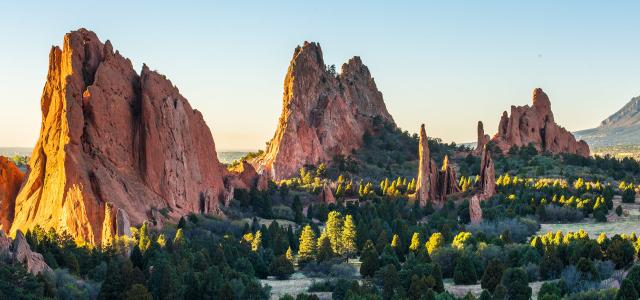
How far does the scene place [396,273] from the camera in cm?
6362

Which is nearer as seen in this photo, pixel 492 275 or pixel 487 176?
pixel 492 275

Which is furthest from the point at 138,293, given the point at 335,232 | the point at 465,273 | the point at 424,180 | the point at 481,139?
the point at 481,139

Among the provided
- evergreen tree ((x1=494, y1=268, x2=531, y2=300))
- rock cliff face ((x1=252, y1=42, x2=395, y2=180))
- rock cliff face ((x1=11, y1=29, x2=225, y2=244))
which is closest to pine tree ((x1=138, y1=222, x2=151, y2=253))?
rock cliff face ((x1=11, y1=29, x2=225, y2=244))

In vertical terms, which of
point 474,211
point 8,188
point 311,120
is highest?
point 311,120

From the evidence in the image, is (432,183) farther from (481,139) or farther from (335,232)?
(481,139)

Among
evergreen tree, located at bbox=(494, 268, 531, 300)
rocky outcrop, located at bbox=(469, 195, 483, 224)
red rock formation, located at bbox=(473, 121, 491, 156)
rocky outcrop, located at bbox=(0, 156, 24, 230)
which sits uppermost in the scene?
red rock formation, located at bbox=(473, 121, 491, 156)

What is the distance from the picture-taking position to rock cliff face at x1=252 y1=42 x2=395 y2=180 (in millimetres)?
146625

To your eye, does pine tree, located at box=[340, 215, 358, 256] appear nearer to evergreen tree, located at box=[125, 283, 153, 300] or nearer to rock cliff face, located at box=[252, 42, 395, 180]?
evergreen tree, located at box=[125, 283, 153, 300]

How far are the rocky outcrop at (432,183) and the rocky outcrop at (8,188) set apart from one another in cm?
4572

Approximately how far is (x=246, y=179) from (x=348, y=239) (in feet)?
125

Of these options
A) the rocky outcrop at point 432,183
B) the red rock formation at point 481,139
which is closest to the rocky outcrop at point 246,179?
the rocky outcrop at point 432,183

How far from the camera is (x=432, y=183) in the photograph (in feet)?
397

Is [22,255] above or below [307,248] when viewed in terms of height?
above

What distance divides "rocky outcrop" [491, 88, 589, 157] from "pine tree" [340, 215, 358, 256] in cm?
7437
